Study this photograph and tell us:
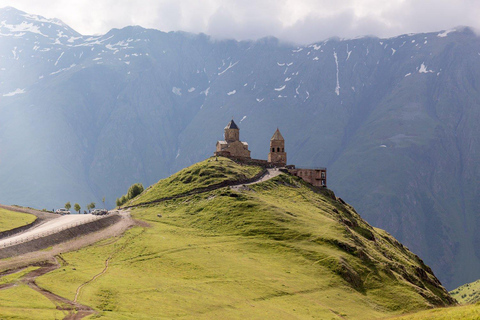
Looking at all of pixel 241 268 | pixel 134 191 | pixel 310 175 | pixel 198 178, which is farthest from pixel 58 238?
→ pixel 310 175

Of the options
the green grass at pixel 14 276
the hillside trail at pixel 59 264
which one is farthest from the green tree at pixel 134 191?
the green grass at pixel 14 276

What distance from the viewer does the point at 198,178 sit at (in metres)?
160

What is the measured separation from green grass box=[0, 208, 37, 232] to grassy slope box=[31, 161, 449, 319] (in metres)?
21.7

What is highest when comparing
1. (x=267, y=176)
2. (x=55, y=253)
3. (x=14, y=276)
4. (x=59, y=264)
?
(x=267, y=176)

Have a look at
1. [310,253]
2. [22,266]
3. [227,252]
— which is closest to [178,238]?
[227,252]

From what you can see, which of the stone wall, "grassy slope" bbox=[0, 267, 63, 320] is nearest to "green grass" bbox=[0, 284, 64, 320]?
"grassy slope" bbox=[0, 267, 63, 320]

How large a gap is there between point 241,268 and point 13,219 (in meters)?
52.9

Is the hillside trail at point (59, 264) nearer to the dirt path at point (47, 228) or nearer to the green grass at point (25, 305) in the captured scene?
the green grass at point (25, 305)

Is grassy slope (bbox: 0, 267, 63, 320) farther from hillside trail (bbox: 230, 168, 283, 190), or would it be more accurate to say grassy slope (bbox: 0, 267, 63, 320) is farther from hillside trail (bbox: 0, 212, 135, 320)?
hillside trail (bbox: 230, 168, 283, 190)

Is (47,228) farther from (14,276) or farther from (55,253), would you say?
(14,276)

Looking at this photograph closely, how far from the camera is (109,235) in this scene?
4301 inches

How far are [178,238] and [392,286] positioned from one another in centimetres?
4311

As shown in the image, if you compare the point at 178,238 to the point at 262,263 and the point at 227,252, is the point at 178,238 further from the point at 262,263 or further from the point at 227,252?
the point at 262,263

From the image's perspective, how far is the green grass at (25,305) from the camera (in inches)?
2212
